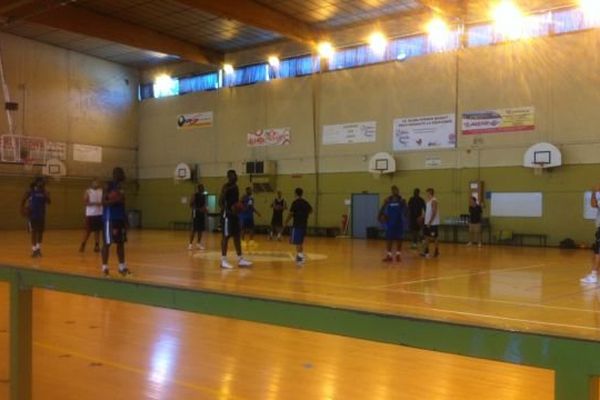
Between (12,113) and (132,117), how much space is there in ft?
24.7

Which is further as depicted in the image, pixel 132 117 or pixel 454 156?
pixel 132 117

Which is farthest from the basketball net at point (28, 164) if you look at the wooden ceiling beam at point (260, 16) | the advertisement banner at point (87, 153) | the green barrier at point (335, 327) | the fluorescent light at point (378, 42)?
the green barrier at point (335, 327)

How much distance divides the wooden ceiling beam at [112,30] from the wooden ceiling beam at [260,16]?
6278 mm

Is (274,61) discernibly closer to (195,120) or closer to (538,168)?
(195,120)

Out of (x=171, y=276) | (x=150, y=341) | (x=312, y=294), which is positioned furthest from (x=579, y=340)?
(x=171, y=276)

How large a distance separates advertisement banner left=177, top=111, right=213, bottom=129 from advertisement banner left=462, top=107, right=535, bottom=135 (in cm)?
1465

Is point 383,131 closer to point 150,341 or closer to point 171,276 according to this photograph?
point 171,276

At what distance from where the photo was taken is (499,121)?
24.1 m

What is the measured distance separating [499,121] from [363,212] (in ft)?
24.4

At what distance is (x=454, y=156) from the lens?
25.4 m

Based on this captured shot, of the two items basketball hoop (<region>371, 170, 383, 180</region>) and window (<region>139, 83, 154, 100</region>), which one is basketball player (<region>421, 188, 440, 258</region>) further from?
window (<region>139, 83, 154, 100</region>)

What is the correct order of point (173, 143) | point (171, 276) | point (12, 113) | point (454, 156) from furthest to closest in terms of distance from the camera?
point (173, 143)
point (12, 113)
point (454, 156)
point (171, 276)

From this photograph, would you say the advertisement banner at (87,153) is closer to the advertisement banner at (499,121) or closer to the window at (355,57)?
the window at (355,57)

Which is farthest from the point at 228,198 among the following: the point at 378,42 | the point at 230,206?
the point at 378,42
